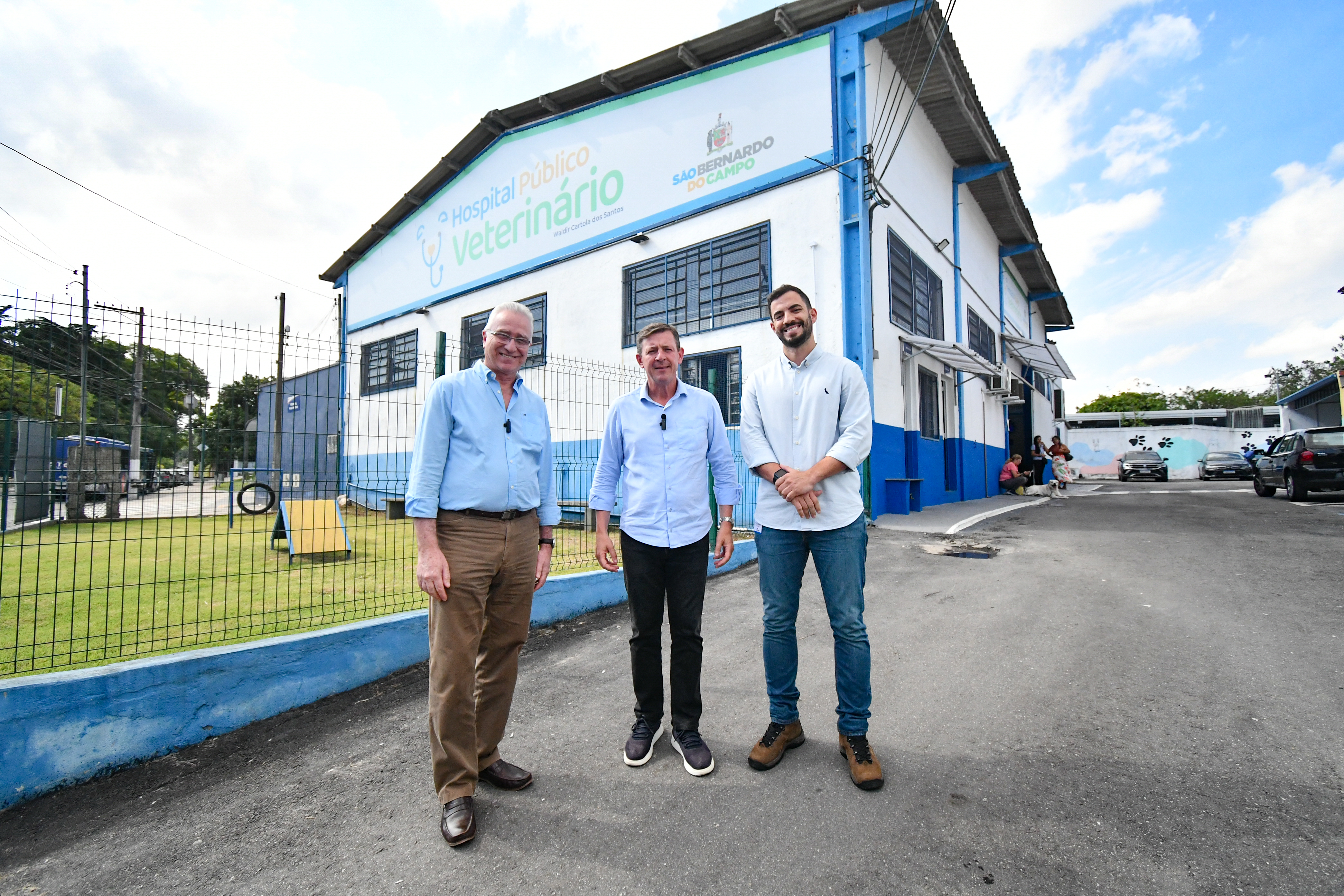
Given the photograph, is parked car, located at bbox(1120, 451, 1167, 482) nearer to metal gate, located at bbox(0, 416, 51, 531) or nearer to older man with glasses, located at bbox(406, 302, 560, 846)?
older man with glasses, located at bbox(406, 302, 560, 846)

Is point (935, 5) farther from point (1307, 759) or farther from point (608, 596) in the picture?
point (1307, 759)

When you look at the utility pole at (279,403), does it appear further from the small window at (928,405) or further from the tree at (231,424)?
the small window at (928,405)

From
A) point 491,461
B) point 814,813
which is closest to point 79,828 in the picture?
point 491,461

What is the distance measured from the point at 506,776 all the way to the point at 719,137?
11.0 m

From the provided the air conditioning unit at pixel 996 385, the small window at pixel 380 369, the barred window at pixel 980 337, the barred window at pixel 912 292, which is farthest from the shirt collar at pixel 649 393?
the air conditioning unit at pixel 996 385

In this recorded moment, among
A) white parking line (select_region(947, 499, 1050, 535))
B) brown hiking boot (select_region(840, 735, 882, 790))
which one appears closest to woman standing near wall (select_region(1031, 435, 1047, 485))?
white parking line (select_region(947, 499, 1050, 535))

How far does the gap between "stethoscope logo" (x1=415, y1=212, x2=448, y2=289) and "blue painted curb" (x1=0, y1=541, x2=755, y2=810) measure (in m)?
14.9

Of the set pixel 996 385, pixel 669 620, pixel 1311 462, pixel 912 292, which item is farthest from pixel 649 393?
pixel 996 385

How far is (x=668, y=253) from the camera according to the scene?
1170cm

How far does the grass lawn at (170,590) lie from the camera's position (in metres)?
3.41

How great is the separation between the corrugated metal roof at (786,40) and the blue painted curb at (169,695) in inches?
377

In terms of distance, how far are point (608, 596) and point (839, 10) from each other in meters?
9.74

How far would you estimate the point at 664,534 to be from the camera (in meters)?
2.70

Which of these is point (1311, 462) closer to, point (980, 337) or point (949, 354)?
point (980, 337)
